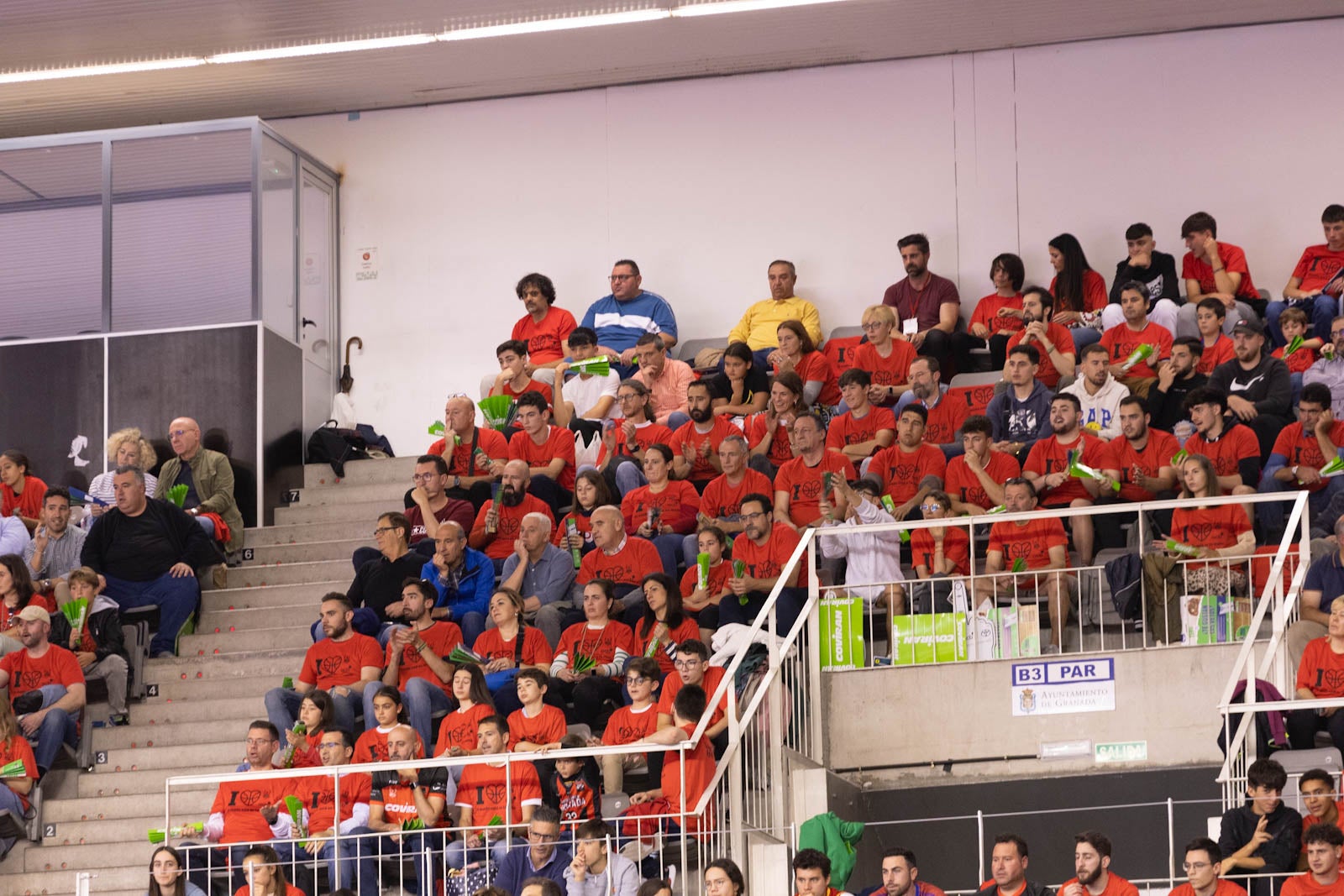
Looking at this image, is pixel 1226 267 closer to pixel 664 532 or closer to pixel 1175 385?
pixel 1175 385

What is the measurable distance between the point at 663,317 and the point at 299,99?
11.4 ft

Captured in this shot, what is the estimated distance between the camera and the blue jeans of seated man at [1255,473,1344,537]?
34.8ft

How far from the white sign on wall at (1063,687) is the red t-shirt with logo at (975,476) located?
1.57 m

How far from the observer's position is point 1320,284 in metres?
13.2

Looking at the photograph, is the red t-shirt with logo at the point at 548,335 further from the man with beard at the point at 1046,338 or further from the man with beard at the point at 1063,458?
the man with beard at the point at 1063,458

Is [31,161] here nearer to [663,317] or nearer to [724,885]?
[663,317]

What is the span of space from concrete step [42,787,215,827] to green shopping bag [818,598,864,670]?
Result: 3434mm

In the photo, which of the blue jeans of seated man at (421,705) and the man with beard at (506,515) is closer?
the blue jeans of seated man at (421,705)

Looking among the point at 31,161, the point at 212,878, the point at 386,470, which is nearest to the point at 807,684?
the point at 212,878

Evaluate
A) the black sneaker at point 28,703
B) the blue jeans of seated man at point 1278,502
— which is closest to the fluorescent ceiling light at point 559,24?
the blue jeans of seated man at point 1278,502

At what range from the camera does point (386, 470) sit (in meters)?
14.0

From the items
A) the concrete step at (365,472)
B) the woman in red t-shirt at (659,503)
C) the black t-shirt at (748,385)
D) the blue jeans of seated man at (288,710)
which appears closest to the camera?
the blue jeans of seated man at (288,710)

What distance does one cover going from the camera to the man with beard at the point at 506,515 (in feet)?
39.1

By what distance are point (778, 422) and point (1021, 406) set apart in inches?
61.6
